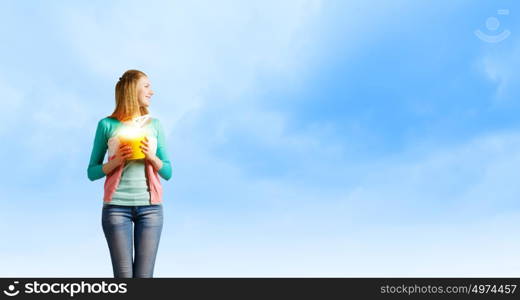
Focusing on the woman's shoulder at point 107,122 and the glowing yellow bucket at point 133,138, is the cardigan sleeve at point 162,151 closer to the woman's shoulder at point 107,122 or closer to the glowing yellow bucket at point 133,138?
the glowing yellow bucket at point 133,138

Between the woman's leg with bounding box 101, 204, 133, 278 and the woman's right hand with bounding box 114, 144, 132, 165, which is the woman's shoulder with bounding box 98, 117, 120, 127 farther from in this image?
the woman's leg with bounding box 101, 204, 133, 278

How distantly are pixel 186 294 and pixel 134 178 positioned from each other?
4.36 feet

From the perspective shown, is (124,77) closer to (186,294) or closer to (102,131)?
(102,131)

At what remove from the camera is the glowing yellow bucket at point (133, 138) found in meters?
7.27

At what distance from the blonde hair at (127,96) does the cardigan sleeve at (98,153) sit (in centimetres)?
21

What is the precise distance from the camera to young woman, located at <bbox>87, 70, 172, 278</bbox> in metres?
7.19

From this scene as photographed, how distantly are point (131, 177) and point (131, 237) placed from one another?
607 mm

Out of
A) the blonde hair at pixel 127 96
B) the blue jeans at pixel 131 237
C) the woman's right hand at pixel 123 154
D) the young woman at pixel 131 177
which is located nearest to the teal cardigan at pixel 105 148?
the young woman at pixel 131 177

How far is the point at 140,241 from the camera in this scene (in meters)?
7.22

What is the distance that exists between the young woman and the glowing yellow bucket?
15 mm

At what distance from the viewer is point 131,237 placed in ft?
23.7

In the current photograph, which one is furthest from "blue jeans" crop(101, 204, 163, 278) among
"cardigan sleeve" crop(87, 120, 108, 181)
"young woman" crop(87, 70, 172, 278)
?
"cardigan sleeve" crop(87, 120, 108, 181)

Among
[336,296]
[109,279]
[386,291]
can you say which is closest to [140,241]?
[109,279]

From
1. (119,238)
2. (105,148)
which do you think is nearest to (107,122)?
(105,148)
